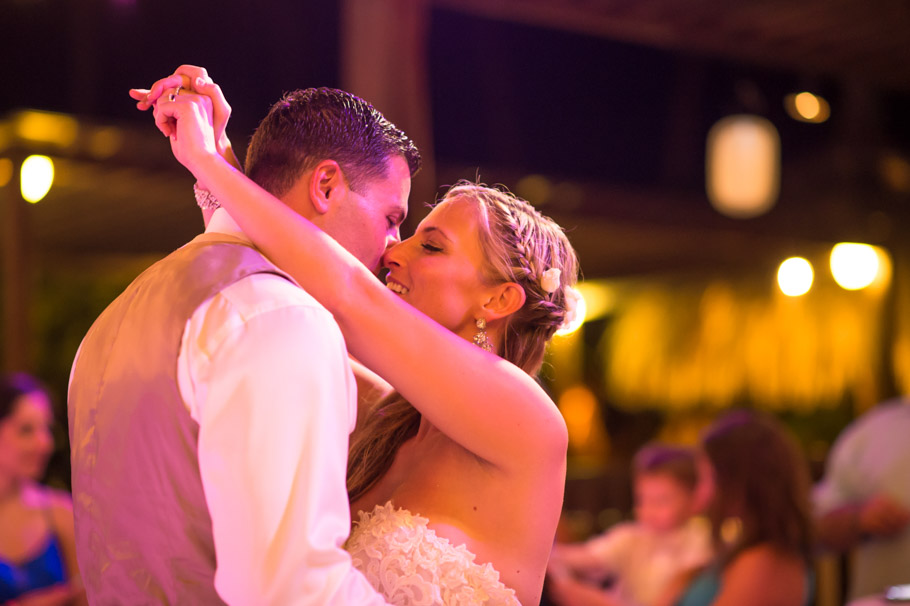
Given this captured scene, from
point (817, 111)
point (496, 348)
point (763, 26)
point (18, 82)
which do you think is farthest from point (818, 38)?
point (18, 82)

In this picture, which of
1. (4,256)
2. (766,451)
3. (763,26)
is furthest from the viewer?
(4,256)

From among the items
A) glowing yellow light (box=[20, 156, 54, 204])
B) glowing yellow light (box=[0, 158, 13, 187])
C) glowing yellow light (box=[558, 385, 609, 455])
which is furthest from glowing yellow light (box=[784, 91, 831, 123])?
glowing yellow light (box=[0, 158, 13, 187])

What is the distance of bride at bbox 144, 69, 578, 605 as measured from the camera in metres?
1.41

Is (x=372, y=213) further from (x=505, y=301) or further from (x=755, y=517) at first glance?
(x=755, y=517)

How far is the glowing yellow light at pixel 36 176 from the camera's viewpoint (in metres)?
5.05

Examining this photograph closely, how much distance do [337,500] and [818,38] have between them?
437cm

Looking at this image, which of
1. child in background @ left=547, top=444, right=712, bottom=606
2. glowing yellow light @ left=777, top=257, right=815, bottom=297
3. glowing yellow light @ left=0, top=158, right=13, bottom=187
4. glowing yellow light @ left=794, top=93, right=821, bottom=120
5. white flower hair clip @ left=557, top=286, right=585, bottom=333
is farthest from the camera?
glowing yellow light @ left=777, top=257, right=815, bottom=297

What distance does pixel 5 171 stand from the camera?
513 cm

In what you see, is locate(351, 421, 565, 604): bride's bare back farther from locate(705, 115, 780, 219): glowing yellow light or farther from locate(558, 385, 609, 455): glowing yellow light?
locate(558, 385, 609, 455): glowing yellow light

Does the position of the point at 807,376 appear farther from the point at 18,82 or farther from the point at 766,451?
the point at 18,82

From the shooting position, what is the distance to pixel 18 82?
20.2 feet

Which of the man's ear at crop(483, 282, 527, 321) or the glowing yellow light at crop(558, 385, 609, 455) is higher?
the man's ear at crop(483, 282, 527, 321)

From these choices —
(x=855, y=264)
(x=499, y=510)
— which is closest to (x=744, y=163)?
(x=855, y=264)

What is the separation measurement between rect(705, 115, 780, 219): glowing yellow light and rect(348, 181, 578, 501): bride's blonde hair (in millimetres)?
4454
